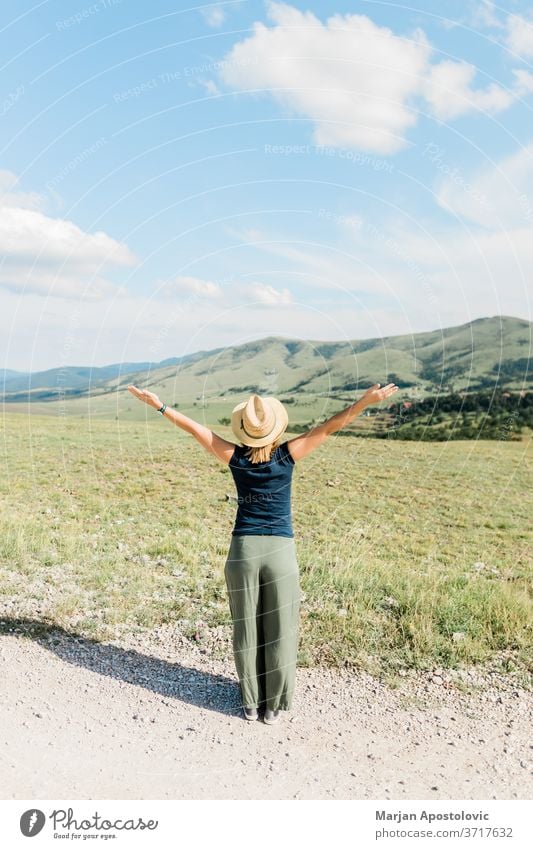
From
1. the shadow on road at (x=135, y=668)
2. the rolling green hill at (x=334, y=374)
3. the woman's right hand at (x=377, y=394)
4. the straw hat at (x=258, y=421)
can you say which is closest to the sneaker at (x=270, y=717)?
the shadow on road at (x=135, y=668)

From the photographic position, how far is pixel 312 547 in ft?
43.3

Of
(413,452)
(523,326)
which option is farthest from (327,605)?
(523,326)

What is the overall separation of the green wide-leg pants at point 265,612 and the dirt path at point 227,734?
371 mm

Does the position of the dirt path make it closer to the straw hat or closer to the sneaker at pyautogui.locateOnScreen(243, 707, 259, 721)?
the sneaker at pyautogui.locateOnScreen(243, 707, 259, 721)

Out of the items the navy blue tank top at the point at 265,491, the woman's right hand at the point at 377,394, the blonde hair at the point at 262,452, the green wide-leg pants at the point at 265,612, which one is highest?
the woman's right hand at the point at 377,394

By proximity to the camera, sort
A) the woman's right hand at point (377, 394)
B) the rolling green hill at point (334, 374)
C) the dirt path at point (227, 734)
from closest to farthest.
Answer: the dirt path at point (227, 734) → the woman's right hand at point (377, 394) → the rolling green hill at point (334, 374)

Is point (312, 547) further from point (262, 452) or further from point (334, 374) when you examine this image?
point (334, 374)

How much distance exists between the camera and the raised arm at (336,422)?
506 centimetres

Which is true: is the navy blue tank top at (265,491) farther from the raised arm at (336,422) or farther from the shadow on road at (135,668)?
the shadow on road at (135,668)

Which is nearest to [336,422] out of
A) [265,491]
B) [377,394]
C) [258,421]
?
[377,394]

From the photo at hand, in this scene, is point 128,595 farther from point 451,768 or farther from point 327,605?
point 451,768

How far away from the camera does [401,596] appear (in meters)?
7.87

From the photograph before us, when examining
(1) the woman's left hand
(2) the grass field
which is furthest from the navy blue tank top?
(2) the grass field

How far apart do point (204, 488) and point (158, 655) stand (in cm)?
1464
